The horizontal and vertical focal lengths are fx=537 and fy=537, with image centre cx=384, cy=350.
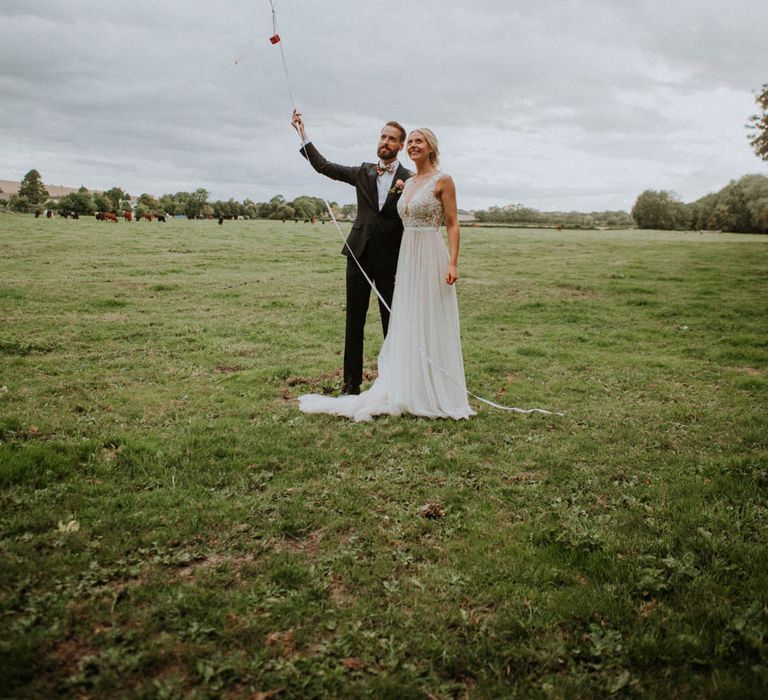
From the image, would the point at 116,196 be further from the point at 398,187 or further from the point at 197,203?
the point at 398,187

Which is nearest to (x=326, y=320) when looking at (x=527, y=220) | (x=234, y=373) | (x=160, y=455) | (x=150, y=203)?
(x=234, y=373)

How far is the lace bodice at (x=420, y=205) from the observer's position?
7137 millimetres

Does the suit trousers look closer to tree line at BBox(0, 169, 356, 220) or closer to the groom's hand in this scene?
the groom's hand

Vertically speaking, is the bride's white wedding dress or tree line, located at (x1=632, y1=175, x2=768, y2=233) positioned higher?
tree line, located at (x1=632, y1=175, x2=768, y2=233)

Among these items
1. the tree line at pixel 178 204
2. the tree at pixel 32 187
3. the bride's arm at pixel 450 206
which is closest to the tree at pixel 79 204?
the tree line at pixel 178 204

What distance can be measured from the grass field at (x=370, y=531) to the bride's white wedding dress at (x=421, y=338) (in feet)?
1.48

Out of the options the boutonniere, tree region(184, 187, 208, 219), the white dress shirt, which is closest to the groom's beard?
the white dress shirt

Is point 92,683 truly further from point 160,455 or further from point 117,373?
point 117,373

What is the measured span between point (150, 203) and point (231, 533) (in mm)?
130708

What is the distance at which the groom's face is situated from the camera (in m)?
7.57

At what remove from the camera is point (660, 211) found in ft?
360

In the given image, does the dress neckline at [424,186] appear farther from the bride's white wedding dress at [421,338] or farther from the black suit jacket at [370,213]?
the black suit jacket at [370,213]

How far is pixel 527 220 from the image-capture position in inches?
4294

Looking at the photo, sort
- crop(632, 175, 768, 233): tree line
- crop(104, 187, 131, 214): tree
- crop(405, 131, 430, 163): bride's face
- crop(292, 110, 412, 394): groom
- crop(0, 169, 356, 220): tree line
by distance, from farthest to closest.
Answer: crop(104, 187, 131, 214): tree → crop(0, 169, 356, 220): tree line → crop(632, 175, 768, 233): tree line → crop(292, 110, 412, 394): groom → crop(405, 131, 430, 163): bride's face
